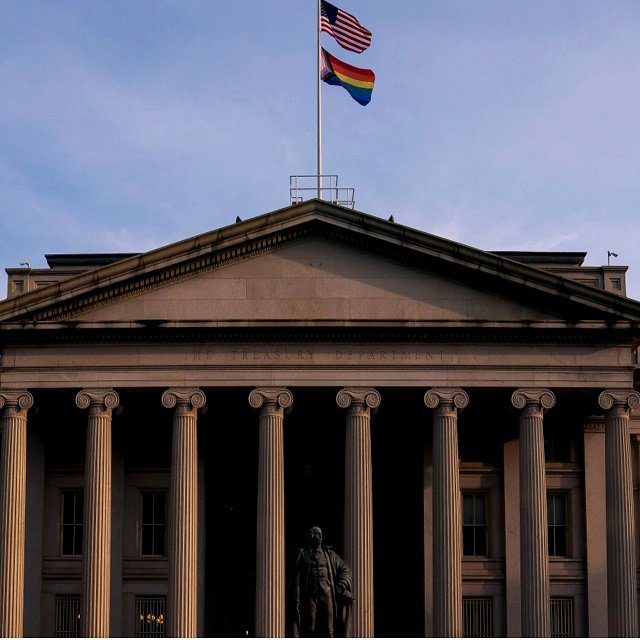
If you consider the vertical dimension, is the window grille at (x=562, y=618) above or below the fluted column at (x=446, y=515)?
below

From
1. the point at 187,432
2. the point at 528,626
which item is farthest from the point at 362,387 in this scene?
the point at 528,626

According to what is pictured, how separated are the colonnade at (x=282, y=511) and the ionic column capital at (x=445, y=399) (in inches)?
1.4

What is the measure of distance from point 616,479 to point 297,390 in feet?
38.0

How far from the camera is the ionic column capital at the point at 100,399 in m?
55.6

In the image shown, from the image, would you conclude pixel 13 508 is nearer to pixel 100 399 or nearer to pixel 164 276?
pixel 100 399

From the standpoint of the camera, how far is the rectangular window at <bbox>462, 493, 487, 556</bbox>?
59219mm

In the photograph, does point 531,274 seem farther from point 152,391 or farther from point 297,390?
Result: point 152,391

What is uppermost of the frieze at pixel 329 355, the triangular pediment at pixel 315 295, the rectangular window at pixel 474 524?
the triangular pediment at pixel 315 295

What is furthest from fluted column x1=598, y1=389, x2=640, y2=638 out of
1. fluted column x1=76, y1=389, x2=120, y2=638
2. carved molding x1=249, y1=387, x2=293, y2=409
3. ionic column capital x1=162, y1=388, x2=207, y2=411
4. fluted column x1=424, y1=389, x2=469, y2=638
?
fluted column x1=76, y1=389, x2=120, y2=638

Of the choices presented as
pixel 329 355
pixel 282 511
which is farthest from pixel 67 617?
pixel 329 355

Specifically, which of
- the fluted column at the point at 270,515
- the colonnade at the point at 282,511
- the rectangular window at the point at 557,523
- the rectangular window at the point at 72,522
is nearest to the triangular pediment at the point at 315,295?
the colonnade at the point at 282,511

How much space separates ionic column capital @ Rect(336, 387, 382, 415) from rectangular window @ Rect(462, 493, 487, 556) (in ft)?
22.0

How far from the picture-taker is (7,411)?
55906 millimetres

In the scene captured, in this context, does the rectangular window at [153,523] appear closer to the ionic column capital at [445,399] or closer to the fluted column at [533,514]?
the ionic column capital at [445,399]
